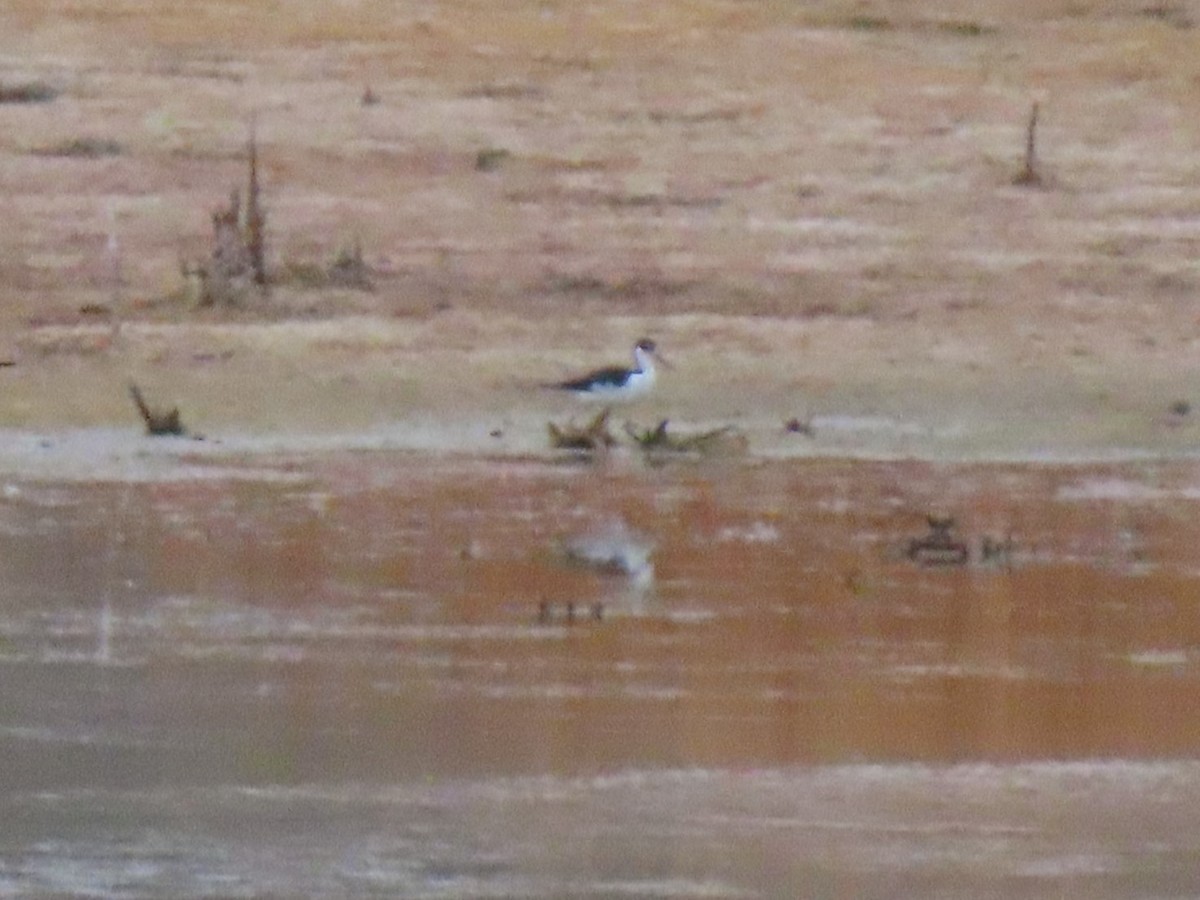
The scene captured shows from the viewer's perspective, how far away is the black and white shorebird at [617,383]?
1406 centimetres

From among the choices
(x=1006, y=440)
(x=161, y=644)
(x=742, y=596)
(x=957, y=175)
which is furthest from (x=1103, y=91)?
(x=161, y=644)

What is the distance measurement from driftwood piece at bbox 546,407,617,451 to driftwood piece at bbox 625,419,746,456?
0.13 meters

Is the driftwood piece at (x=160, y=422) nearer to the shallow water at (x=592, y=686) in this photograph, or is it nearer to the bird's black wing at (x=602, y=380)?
the shallow water at (x=592, y=686)

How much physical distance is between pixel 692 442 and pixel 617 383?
2.02ft

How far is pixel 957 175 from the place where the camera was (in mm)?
18312

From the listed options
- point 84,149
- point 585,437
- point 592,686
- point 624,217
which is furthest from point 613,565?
point 84,149

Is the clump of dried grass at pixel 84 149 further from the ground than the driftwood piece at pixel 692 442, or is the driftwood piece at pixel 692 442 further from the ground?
the clump of dried grass at pixel 84 149

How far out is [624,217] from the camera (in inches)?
687

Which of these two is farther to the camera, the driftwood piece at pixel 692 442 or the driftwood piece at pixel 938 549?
the driftwood piece at pixel 692 442

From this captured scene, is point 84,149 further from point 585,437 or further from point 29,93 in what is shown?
point 585,437

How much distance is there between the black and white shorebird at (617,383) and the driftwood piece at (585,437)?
367 millimetres

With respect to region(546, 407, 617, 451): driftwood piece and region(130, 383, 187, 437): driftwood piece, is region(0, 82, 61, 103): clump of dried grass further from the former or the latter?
region(546, 407, 617, 451): driftwood piece

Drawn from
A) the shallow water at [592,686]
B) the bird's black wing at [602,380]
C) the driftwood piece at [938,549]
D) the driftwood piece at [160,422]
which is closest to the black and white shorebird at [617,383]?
the bird's black wing at [602,380]

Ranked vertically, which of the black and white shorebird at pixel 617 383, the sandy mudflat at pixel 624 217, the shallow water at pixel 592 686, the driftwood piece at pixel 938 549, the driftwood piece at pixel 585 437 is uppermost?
the sandy mudflat at pixel 624 217
